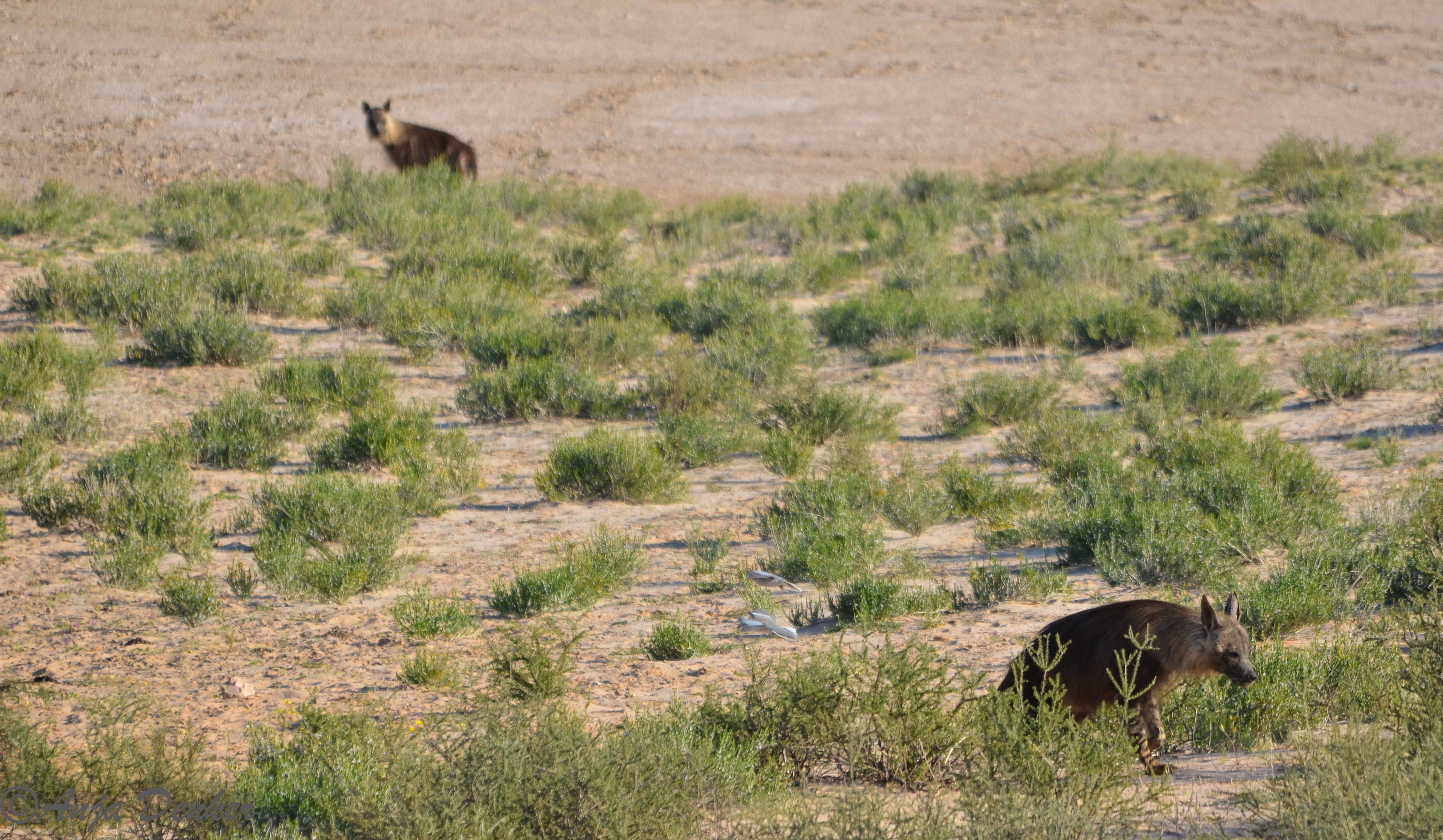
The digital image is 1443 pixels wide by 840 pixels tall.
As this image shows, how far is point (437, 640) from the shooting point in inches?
247

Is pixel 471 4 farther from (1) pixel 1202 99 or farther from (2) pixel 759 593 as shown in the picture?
(2) pixel 759 593

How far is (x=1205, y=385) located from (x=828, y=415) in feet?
10.0

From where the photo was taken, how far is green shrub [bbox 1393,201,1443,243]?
15.1 meters

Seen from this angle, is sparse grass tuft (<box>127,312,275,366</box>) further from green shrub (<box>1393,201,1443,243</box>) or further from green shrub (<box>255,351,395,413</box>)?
green shrub (<box>1393,201,1443,243</box>)

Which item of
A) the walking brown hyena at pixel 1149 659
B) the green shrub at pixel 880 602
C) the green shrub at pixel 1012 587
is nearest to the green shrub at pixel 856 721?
the walking brown hyena at pixel 1149 659

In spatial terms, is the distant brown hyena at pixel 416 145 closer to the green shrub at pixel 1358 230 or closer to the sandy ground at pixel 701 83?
the sandy ground at pixel 701 83

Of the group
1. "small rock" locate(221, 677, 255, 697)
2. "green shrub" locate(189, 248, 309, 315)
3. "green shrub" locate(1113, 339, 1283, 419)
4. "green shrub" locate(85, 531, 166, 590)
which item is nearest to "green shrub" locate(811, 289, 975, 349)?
"green shrub" locate(1113, 339, 1283, 419)

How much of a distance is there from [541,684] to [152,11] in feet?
88.9

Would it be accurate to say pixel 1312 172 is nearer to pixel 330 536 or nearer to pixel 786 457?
pixel 786 457

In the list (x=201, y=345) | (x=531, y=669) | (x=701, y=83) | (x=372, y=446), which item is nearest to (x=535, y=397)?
(x=372, y=446)

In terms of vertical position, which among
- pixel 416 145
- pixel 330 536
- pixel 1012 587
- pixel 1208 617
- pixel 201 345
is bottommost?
pixel 330 536

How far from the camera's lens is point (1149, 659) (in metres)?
4.46

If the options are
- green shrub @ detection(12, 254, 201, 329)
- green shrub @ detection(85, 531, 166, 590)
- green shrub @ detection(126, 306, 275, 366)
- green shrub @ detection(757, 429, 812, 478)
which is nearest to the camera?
green shrub @ detection(85, 531, 166, 590)

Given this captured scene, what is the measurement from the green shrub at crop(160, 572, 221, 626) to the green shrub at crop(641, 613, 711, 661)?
93.3 inches
